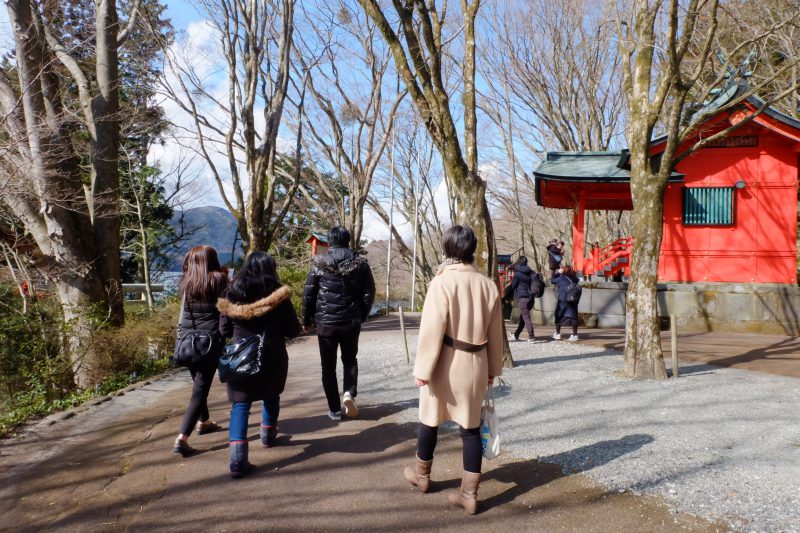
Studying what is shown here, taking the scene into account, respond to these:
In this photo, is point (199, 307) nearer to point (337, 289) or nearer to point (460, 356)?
point (337, 289)

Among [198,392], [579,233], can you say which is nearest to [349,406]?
[198,392]

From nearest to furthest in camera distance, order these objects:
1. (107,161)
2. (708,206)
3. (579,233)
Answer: (107,161)
(708,206)
(579,233)

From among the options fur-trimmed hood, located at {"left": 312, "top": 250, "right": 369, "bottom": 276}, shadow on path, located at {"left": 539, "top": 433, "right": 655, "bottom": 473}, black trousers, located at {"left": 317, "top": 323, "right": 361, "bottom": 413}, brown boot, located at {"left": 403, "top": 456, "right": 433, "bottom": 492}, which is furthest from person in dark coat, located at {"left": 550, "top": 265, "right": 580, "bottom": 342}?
brown boot, located at {"left": 403, "top": 456, "right": 433, "bottom": 492}

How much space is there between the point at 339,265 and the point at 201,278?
1226 millimetres

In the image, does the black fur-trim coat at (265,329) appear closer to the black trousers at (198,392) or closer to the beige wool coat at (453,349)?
the black trousers at (198,392)

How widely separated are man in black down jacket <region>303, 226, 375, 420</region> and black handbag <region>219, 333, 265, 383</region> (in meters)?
1.01

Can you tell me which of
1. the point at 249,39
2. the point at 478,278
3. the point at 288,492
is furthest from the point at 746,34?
the point at 288,492

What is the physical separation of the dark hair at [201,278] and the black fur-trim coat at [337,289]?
3.14 ft

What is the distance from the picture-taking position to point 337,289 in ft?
16.3

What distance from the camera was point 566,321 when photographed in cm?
1102

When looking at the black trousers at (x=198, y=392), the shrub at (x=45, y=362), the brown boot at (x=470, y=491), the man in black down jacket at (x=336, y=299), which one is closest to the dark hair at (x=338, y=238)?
the man in black down jacket at (x=336, y=299)

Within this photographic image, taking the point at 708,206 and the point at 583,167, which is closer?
the point at 708,206

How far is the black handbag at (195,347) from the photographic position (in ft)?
13.7

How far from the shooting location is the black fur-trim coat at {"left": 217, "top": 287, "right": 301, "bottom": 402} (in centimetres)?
395
